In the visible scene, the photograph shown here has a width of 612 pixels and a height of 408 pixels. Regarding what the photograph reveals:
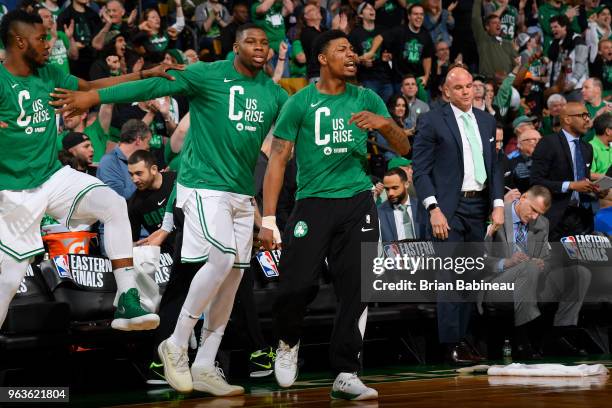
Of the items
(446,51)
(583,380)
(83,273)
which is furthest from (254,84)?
(446,51)

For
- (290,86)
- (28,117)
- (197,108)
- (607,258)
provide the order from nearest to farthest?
(28,117)
(197,108)
(607,258)
(290,86)

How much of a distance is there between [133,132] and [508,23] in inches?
365

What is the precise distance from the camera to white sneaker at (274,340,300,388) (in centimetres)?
757

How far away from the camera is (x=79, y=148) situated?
33.5 feet

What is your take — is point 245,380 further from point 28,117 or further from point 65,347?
point 28,117

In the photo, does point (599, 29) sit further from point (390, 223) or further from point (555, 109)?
point (390, 223)

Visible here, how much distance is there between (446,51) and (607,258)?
6.78m

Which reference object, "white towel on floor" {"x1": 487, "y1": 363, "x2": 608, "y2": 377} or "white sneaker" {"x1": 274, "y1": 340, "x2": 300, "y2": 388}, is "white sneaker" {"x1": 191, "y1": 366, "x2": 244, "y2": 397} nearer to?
"white sneaker" {"x1": 274, "y1": 340, "x2": 300, "y2": 388}

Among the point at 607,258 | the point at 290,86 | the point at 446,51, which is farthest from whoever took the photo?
the point at 446,51

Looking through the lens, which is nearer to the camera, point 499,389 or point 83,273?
point 499,389

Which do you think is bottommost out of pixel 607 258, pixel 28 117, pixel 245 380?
pixel 245 380

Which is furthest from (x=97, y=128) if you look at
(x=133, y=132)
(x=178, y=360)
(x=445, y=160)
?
(x=178, y=360)

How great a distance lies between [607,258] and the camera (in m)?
10.7

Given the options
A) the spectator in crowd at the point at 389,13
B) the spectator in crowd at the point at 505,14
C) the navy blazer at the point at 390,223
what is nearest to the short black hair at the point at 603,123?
the navy blazer at the point at 390,223
